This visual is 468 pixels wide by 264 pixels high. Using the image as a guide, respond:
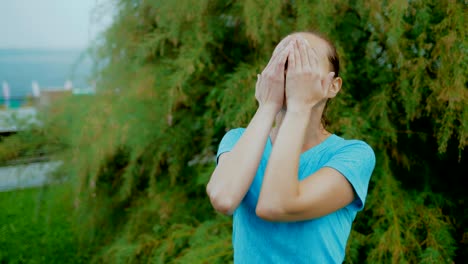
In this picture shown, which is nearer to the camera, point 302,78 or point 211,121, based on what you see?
point 302,78

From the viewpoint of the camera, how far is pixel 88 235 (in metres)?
2.84

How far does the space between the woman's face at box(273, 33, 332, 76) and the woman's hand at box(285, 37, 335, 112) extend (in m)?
0.04

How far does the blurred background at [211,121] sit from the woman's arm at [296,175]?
91 cm

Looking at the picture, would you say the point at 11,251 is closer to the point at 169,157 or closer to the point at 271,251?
the point at 169,157

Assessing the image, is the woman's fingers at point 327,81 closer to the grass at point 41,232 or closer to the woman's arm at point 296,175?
the woman's arm at point 296,175

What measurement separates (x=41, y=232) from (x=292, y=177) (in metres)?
3.38

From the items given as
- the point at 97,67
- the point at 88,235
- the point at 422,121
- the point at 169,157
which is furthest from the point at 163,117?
the point at 422,121

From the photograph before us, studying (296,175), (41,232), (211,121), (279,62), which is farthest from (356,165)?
(41,232)

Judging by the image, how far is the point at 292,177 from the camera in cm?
84

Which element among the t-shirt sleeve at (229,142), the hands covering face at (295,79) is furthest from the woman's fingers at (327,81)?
the t-shirt sleeve at (229,142)

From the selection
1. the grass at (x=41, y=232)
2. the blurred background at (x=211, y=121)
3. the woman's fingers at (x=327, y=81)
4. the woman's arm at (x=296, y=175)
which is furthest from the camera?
the grass at (x=41, y=232)

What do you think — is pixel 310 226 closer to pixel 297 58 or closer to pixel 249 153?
pixel 249 153

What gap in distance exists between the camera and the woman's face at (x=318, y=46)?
95 cm

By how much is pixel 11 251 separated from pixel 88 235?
802mm
